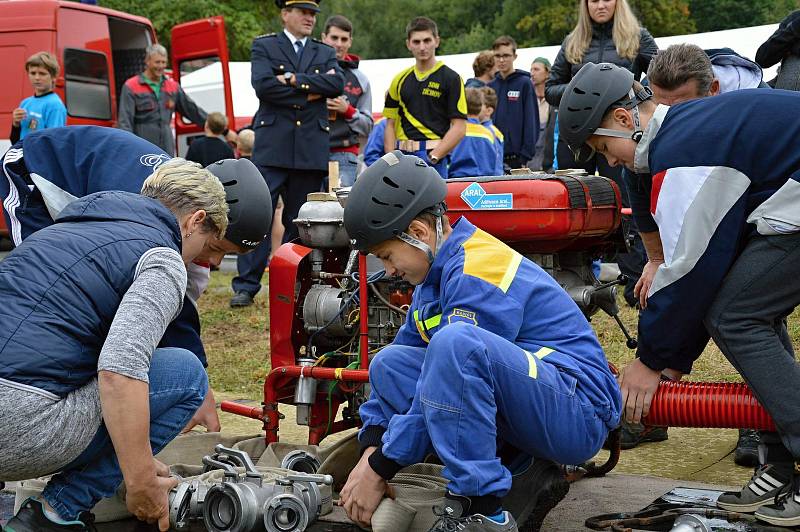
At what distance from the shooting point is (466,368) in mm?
3010

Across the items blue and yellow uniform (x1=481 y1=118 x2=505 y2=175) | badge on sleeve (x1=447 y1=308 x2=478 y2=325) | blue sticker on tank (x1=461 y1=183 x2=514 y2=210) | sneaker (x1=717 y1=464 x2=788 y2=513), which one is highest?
blue sticker on tank (x1=461 y1=183 x2=514 y2=210)

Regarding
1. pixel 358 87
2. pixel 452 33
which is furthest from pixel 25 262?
pixel 452 33

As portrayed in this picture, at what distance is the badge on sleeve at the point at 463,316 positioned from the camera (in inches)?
125

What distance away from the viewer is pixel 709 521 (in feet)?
11.1

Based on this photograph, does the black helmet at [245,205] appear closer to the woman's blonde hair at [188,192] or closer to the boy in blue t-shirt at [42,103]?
the woman's blonde hair at [188,192]

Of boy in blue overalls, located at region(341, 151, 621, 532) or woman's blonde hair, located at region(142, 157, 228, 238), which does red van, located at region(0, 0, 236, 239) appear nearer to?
woman's blonde hair, located at region(142, 157, 228, 238)

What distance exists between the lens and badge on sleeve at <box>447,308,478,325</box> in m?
3.16

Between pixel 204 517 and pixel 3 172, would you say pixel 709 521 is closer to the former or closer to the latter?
pixel 204 517

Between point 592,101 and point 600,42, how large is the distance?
119 inches

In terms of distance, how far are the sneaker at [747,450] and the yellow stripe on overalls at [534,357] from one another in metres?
1.62

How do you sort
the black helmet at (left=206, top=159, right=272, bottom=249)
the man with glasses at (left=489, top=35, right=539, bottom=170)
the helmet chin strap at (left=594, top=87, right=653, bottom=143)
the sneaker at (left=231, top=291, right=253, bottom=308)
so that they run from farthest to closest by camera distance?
the man with glasses at (left=489, top=35, right=539, bottom=170) → the sneaker at (left=231, top=291, right=253, bottom=308) → the black helmet at (left=206, top=159, right=272, bottom=249) → the helmet chin strap at (left=594, top=87, right=653, bottom=143)

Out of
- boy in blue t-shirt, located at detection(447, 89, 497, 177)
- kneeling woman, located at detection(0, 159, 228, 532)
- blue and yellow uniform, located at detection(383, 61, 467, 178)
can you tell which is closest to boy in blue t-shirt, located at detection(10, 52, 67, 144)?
blue and yellow uniform, located at detection(383, 61, 467, 178)

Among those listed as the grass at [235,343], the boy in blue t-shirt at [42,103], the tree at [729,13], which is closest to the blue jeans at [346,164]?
the grass at [235,343]

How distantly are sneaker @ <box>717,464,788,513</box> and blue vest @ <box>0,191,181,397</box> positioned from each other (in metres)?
2.13
